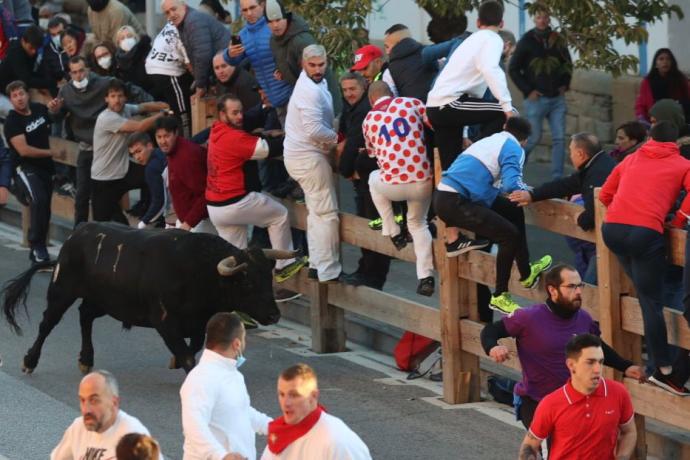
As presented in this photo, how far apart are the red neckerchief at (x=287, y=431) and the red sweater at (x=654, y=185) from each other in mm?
3371

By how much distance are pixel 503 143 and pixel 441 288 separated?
156cm

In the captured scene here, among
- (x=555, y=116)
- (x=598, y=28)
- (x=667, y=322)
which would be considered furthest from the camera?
(x=555, y=116)

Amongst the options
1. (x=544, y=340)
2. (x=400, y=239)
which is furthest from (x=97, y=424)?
(x=400, y=239)

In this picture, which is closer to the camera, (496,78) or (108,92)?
(496,78)

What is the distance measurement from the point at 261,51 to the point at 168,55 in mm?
1813

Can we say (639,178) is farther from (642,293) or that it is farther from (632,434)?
(632,434)

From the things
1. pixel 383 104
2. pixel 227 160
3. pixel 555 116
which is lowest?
pixel 555 116

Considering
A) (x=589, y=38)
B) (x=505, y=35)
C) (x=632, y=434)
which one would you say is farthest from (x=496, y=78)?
(x=589, y=38)

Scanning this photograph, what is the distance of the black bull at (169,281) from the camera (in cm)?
1284

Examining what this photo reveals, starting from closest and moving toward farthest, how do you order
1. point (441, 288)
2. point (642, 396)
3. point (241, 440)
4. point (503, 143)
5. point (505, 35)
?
point (241, 440), point (642, 396), point (503, 143), point (441, 288), point (505, 35)

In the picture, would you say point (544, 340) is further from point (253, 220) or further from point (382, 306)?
point (253, 220)

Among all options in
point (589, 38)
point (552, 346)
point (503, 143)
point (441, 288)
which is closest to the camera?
point (552, 346)

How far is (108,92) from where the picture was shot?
16047 mm

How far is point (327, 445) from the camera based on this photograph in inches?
298
